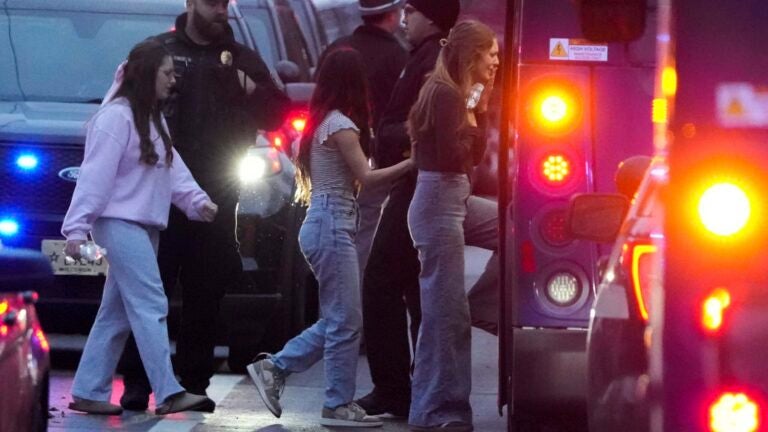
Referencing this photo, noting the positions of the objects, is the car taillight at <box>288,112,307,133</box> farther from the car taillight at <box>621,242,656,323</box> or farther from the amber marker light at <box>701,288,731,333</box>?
the amber marker light at <box>701,288,731,333</box>

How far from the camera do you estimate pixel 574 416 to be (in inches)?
287

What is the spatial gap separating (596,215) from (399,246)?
153 inches

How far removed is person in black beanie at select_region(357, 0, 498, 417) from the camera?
914 centimetres

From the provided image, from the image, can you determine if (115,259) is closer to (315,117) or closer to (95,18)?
(315,117)

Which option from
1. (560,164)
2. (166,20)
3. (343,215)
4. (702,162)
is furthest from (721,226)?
(166,20)

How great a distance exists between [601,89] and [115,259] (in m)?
2.69

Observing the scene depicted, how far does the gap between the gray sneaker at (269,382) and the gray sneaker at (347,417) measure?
0.23 meters

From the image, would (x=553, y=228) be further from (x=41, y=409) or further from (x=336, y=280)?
(x=41, y=409)

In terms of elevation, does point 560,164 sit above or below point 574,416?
above

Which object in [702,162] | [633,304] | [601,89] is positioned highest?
[601,89]

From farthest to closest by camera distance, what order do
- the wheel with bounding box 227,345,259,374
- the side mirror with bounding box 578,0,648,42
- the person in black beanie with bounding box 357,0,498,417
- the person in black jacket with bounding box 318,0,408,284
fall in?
Result: 1. the wheel with bounding box 227,345,259,374
2. the person in black jacket with bounding box 318,0,408,284
3. the person in black beanie with bounding box 357,0,498,417
4. the side mirror with bounding box 578,0,648,42

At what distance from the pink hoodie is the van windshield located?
A: 176 centimetres

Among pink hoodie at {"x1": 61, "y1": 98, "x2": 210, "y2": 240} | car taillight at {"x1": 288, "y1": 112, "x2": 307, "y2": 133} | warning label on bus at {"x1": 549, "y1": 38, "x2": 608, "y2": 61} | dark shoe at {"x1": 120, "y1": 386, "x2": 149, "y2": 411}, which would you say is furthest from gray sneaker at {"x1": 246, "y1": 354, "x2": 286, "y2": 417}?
warning label on bus at {"x1": 549, "y1": 38, "x2": 608, "y2": 61}

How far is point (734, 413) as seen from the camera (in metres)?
4.11
